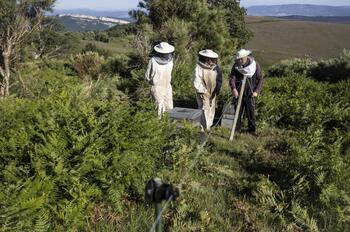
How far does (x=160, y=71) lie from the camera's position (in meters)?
7.55

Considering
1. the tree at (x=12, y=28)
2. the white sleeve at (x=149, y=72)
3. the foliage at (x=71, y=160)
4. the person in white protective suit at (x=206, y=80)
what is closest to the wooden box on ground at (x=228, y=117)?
the person in white protective suit at (x=206, y=80)

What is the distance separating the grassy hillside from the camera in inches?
2292

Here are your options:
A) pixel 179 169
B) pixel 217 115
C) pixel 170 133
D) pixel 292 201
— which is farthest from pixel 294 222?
pixel 217 115

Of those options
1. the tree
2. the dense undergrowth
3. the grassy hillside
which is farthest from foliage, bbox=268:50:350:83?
the grassy hillside

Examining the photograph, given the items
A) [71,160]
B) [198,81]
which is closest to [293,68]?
[198,81]

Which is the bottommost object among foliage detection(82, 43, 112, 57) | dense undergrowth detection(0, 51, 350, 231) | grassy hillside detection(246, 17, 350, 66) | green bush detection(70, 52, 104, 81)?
grassy hillside detection(246, 17, 350, 66)

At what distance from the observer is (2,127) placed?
417 cm

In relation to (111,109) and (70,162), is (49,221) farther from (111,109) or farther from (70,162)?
(111,109)

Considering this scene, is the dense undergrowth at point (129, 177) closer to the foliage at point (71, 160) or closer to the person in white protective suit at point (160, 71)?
the foliage at point (71, 160)

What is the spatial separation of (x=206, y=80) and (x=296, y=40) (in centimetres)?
7118

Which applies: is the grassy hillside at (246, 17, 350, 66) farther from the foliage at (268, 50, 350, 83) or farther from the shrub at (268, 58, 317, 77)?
the foliage at (268, 50, 350, 83)

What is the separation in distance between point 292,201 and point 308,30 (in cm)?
8727

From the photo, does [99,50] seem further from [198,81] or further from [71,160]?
[71,160]

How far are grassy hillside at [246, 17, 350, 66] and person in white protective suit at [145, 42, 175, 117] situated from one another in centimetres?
4218
